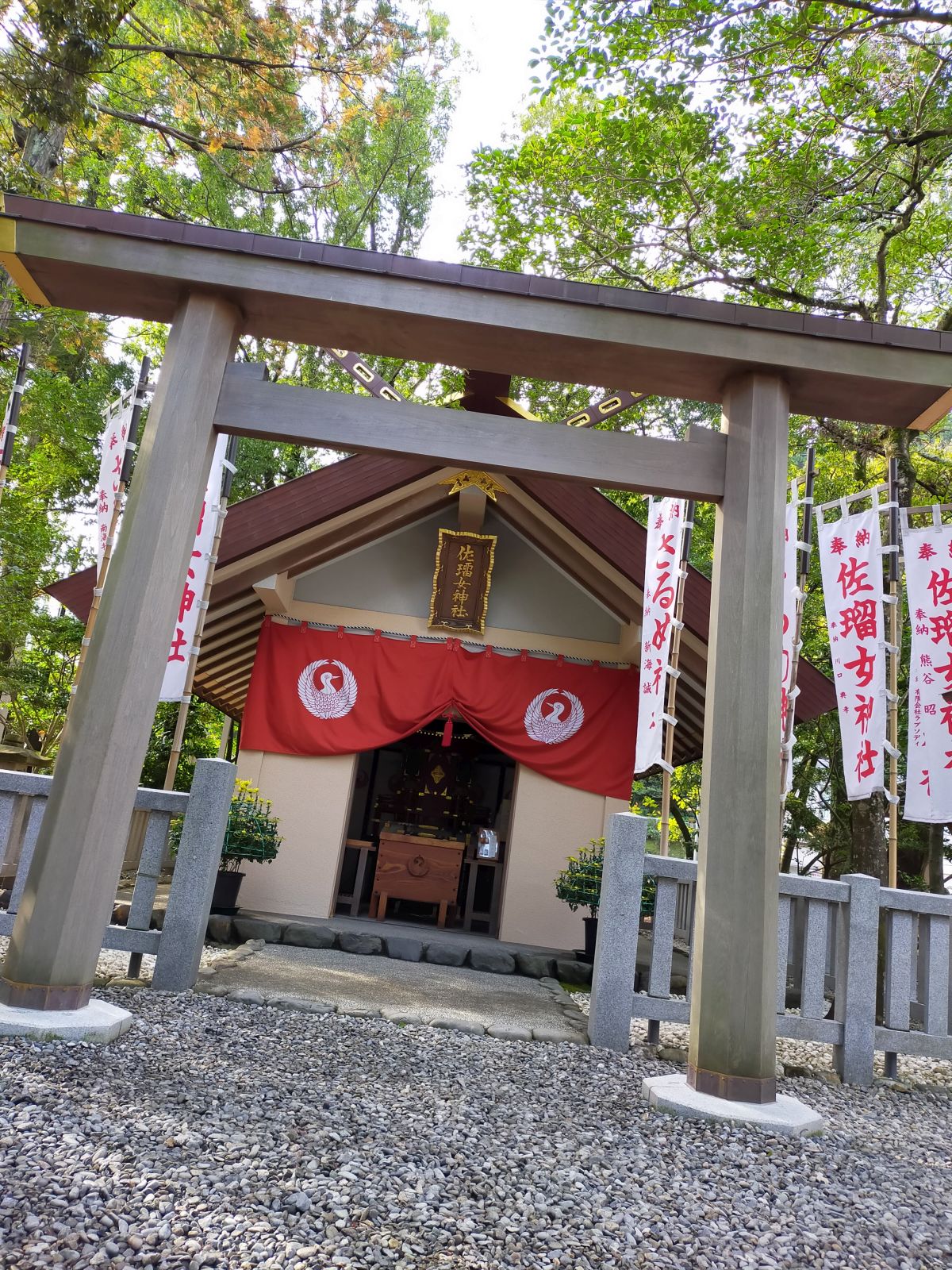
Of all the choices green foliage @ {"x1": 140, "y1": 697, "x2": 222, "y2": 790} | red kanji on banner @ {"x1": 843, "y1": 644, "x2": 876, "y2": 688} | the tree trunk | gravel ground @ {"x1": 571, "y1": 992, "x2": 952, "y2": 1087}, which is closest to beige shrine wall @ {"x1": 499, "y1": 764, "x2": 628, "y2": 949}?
gravel ground @ {"x1": 571, "y1": 992, "x2": 952, "y2": 1087}

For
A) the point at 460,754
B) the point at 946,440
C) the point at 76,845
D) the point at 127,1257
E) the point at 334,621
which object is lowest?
the point at 127,1257

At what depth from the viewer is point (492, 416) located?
421 cm

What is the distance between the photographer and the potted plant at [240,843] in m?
7.42

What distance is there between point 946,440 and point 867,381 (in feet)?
42.5

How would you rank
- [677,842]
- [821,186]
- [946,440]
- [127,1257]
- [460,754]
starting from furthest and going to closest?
[677,842], [946,440], [460,754], [821,186], [127,1257]

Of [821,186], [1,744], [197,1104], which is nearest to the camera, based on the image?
[197,1104]

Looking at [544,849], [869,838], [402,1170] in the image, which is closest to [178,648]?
[402,1170]

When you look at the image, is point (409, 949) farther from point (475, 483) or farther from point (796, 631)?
point (475, 483)

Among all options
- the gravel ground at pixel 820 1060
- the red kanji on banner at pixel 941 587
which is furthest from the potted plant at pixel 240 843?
the red kanji on banner at pixel 941 587

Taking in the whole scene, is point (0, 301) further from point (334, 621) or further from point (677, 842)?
point (677, 842)

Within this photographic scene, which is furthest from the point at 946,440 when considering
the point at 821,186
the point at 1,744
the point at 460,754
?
the point at 1,744

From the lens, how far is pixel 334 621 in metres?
9.10

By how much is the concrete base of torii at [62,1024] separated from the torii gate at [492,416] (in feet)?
2.40

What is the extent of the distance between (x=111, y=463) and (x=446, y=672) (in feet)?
13.1
